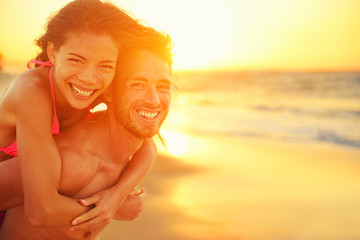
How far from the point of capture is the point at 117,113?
2768mm

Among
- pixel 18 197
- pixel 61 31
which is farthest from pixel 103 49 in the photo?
pixel 18 197

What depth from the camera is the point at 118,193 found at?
2680 mm

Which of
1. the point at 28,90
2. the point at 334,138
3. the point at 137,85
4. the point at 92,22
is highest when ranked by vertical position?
the point at 334,138

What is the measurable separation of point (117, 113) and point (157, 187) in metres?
3.22

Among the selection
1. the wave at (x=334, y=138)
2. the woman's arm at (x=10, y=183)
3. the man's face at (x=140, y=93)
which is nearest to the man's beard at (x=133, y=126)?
the man's face at (x=140, y=93)

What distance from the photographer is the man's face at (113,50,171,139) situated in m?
2.70

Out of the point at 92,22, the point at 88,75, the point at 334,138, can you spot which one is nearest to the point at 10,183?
the point at 88,75

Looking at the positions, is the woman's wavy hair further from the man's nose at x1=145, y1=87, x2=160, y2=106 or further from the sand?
the sand

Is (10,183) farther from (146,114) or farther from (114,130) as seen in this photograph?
(146,114)

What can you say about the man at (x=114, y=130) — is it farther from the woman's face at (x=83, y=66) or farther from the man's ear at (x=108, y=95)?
the woman's face at (x=83, y=66)

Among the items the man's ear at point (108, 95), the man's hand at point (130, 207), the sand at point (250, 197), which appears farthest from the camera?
the sand at point (250, 197)

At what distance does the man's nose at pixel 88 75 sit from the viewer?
254cm

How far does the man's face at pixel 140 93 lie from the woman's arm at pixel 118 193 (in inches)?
12.9

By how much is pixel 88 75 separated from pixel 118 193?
0.83 meters
